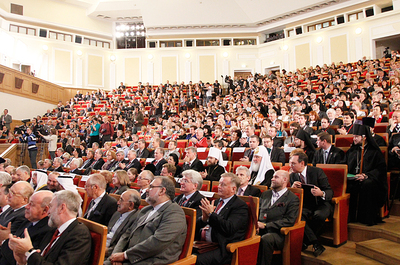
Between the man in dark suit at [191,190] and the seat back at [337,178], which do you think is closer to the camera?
the man in dark suit at [191,190]

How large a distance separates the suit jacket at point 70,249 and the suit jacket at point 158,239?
29cm

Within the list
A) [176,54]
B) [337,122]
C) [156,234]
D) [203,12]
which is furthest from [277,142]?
[176,54]

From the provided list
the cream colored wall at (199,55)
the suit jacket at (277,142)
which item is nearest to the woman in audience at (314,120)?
the suit jacket at (277,142)

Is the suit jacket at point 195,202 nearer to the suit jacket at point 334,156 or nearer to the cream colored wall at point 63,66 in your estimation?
the suit jacket at point 334,156

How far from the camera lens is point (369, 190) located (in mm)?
2926

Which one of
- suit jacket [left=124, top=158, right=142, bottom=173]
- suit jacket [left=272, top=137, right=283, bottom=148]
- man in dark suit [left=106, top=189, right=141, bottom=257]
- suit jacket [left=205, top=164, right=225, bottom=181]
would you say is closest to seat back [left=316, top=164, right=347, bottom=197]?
suit jacket [left=205, top=164, right=225, bottom=181]

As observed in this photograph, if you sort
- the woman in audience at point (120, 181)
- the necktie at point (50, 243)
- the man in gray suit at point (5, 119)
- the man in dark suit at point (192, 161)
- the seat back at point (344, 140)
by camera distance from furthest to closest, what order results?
1. the man in gray suit at point (5, 119)
2. the man in dark suit at point (192, 161)
3. the seat back at point (344, 140)
4. the woman in audience at point (120, 181)
5. the necktie at point (50, 243)

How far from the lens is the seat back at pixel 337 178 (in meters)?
2.91

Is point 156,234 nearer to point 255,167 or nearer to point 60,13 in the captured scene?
point 255,167

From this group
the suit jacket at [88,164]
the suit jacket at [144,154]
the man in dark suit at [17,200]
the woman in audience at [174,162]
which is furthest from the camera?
the suit jacket at [88,164]

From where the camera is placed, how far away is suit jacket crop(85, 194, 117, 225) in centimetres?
261

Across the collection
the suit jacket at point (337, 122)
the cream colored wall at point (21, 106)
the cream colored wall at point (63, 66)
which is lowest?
the suit jacket at point (337, 122)

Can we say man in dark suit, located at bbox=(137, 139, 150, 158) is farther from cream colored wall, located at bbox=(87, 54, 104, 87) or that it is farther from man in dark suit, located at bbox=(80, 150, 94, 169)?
cream colored wall, located at bbox=(87, 54, 104, 87)

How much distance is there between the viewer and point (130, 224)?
233 centimetres
